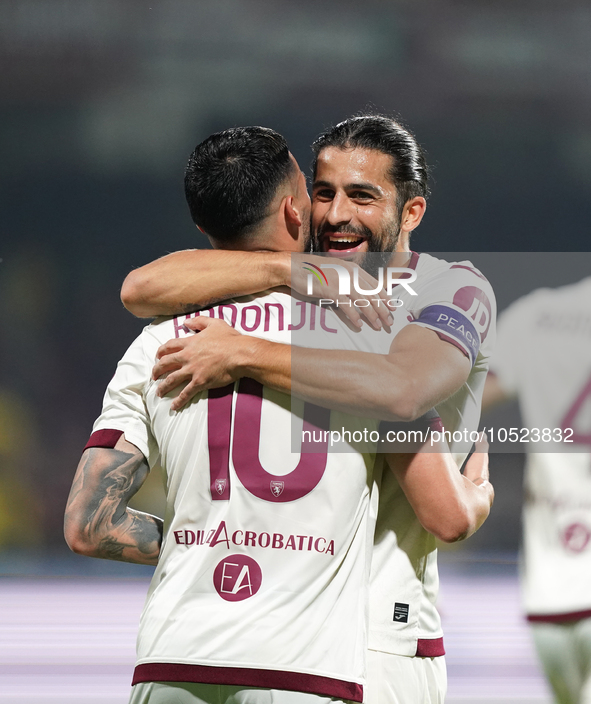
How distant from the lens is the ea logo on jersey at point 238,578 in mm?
1474

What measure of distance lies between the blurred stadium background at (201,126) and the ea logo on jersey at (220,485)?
764 centimetres

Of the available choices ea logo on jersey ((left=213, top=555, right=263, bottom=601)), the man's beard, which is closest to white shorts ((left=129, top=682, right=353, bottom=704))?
ea logo on jersey ((left=213, top=555, right=263, bottom=601))

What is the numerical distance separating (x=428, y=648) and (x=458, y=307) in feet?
2.58

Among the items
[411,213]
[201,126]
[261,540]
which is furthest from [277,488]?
[201,126]

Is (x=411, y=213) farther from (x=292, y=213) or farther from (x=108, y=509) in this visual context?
(x=108, y=509)

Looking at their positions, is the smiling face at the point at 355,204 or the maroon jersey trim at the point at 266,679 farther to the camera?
the smiling face at the point at 355,204

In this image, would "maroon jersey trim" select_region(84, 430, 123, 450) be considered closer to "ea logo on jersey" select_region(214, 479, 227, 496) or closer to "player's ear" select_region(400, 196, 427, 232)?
"ea logo on jersey" select_region(214, 479, 227, 496)

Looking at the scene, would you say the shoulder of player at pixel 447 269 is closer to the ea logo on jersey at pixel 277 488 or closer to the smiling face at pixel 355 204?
the smiling face at pixel 355 204

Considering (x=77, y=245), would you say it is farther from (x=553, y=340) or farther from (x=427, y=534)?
(x=427, y=534)

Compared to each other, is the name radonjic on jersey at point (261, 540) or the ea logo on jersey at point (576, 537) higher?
the ea logo on jersey at point (576, 537)

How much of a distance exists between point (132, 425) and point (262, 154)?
0.64 m

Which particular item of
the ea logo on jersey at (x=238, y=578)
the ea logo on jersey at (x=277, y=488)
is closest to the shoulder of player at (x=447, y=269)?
the ea logo on jersey at (x=277, y=488)

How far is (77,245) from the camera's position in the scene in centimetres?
984

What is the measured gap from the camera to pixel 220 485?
1.51m
